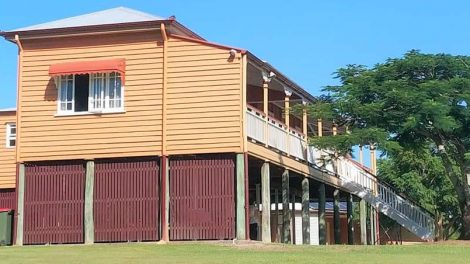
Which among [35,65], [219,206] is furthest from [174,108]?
[35,65]

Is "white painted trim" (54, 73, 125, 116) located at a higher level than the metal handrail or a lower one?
higher

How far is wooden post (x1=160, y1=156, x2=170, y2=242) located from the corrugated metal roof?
4.36 meters

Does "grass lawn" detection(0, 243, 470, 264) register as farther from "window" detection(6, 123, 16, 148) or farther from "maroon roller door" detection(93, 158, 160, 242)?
"window" detection(6, 123, 16, 148)

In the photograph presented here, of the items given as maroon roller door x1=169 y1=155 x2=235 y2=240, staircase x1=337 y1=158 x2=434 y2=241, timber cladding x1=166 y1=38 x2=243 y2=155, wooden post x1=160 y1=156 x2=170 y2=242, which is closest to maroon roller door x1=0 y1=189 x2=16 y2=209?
wooden post x1=160 y1=156 x2=170 y2=242

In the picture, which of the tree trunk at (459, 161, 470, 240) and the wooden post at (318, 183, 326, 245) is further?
the wooden post at (318, 183, 326, 245)

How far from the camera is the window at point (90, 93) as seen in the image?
79.5 ft

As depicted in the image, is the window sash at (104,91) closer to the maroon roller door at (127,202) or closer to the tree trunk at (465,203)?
the maroon roller door at (127,202)

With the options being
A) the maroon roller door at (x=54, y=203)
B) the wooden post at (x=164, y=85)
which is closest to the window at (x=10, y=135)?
the maroon roller door at (x=54, y=203)

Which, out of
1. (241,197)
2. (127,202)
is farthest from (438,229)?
(127,202)

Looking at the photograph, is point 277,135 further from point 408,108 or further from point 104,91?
point 104,91

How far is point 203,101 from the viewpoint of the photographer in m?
23.4

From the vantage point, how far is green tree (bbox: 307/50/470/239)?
82.6 ft

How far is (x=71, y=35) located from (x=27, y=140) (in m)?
3.52

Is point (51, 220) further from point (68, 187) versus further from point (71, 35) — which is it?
point (71, 35)
